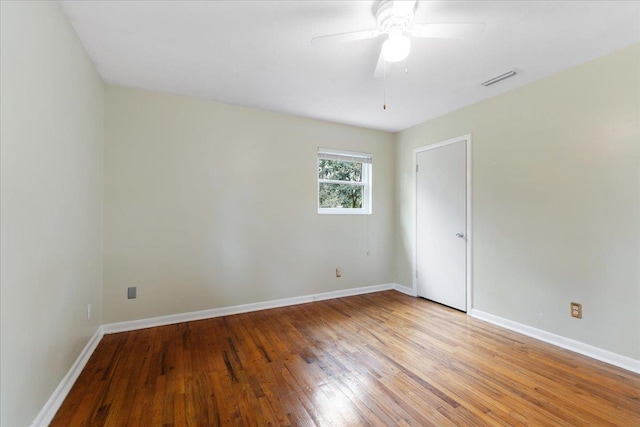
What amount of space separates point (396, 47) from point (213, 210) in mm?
2449

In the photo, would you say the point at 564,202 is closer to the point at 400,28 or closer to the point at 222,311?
the point at 400,28

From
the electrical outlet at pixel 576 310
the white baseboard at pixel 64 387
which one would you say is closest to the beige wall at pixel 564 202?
the electrical outlet at pixel 576 310

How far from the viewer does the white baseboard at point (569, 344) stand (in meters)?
2.07

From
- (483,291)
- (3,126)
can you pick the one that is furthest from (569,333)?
(3,126)

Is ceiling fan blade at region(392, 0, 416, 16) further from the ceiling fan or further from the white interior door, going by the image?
the white interior door

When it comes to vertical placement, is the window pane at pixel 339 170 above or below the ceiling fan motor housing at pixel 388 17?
below

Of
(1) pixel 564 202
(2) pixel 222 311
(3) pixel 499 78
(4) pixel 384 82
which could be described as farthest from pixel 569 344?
(2) pixel 222 311

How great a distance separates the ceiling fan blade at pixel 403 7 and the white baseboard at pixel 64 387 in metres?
2.92

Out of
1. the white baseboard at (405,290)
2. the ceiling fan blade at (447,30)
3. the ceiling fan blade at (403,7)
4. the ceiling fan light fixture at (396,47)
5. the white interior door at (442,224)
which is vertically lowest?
the white baseboard at (405,290)

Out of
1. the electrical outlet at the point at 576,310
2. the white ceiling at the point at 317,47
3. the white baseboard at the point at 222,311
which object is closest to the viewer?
the white ceiling at the point at 317,47

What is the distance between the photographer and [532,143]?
2.65 m

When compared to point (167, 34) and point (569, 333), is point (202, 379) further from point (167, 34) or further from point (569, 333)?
point (569, 333)

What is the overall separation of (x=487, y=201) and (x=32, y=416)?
3.89 m

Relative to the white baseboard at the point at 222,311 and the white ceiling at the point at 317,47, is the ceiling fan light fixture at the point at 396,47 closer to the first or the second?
the white ceiling at the point at 317,47
